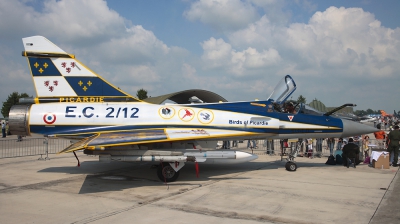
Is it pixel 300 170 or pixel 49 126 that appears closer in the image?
pixel 49 126

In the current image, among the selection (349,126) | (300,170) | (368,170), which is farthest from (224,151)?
(368,170)

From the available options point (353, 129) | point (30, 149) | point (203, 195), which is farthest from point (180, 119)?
point (30, 149)

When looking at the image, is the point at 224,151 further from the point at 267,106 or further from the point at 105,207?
the point at 105,207

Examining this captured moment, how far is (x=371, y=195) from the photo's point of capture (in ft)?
24.5

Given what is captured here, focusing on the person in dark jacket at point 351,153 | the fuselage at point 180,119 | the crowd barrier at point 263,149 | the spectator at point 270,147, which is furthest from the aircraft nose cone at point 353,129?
the spectator at point 270,147

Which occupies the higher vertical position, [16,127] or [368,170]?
[16,127]

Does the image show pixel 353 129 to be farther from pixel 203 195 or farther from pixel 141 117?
pixel 141 117

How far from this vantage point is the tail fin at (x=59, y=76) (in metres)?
10.0

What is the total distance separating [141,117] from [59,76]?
2977mm

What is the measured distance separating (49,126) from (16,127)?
3.07ft

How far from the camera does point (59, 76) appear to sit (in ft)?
33.1

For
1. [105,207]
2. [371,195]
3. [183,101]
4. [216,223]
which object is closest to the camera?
[216,223]

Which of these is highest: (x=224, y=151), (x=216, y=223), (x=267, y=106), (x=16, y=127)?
(x=267, y=106)

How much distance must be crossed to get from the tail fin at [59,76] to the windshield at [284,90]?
561 centimetres
